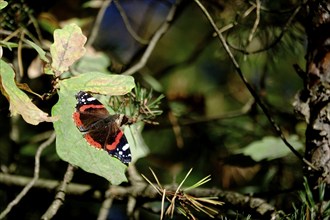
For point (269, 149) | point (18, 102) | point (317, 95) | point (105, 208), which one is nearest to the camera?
point (18, 102)

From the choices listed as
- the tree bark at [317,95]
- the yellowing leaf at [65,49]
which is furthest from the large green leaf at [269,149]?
the yellowing leaf at [65,49]

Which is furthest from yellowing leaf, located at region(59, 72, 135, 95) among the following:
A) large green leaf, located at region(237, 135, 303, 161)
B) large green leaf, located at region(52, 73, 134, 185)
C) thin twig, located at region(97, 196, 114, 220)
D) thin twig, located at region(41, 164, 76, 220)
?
large green leaf, located at region(237, 135, 303, 161)

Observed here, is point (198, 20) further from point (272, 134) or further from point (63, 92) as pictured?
point (63, 92)

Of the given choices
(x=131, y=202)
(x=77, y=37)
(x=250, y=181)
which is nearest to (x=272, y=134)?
(x=250, y=181)

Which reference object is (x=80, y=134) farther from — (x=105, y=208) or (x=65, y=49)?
(x=105, y=208)

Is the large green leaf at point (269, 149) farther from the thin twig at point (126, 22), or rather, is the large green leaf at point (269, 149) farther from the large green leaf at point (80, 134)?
the large green leaf at point (80, 134)

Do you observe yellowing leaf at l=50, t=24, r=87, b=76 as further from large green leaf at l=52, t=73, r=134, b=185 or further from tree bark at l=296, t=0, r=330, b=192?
tree bark at l=296, t=0, r=330, b=192

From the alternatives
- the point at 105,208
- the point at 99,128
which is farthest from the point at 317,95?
the point at 105,208
